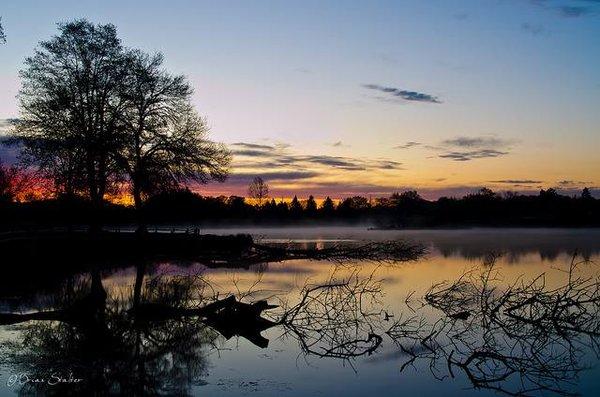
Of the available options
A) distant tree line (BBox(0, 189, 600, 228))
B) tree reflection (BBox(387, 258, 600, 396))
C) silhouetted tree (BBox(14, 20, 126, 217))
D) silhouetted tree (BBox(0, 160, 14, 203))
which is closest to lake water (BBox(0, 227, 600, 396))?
tree reflection (BBox(387, 258, 600, 396))

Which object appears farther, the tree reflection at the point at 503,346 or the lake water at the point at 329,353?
the tree reflection at the point at 503,346

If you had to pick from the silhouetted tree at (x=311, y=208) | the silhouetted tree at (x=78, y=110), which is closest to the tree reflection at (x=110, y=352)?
the silhouetted tree at (x=78, y=110)

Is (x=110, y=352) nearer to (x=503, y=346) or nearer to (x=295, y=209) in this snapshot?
(x=503, y=346)

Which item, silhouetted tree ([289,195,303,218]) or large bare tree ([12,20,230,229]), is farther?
silhouetted tree ([289,195,303,218])

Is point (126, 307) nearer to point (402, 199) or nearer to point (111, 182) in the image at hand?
point (111, 182)

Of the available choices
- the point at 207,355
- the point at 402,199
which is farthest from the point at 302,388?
the point at 402,199

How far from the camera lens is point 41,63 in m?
34.1

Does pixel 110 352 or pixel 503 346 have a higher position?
pixel 110 352

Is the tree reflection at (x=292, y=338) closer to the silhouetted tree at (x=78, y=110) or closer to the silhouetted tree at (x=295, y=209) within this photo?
the silhouetted tree at (x=78, y=110)

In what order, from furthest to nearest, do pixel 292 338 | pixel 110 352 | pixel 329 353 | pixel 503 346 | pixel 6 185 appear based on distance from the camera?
pixel 6 185
pixel 292 338
pixel 503 346
pixel 329 353
pixel 110 352

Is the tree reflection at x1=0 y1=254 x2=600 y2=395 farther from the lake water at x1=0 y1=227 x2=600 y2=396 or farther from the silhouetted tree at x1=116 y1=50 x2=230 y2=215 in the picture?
the silhouetted tree at x1=116 y1=50 x2=230 y2=215

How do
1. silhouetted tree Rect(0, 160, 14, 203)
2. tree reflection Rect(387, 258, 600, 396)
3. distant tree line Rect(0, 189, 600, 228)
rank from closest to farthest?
tree reflection Rect(387, 258, 600, 396) < silhouetted tree Rect(0, 160, 14, 203) < distant tree line Rect(0, 189, 600, 228)

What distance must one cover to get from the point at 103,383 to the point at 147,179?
Result: 2810 cm

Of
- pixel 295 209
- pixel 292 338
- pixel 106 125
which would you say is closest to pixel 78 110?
pixel 106 125
